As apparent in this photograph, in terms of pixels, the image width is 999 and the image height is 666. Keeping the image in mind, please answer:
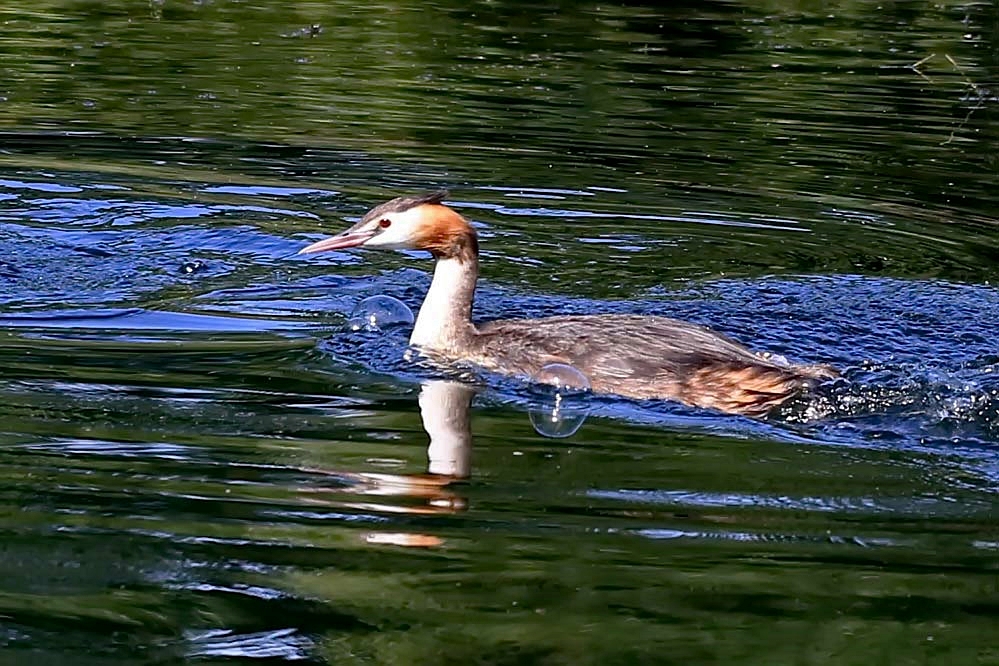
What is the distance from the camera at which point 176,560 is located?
5777 mm

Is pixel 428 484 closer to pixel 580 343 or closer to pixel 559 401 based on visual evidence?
pixel 559 401

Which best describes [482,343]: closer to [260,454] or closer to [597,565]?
[260,454]

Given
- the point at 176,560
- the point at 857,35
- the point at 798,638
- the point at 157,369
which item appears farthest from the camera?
the point at 857,35

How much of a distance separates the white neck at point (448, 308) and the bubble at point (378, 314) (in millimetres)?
283

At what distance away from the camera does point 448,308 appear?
9055mm

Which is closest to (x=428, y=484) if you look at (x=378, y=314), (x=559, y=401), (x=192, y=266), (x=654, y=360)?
(x=559, y=401)

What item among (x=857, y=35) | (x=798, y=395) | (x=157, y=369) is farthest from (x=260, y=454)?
(x=857, y=35)

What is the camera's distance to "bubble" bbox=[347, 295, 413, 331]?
9.38 meters

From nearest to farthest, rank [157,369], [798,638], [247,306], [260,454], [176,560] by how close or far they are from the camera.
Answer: [798,638], [176,560], [260,454], [157,369], [247,306]

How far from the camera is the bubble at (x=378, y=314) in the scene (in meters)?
9.38

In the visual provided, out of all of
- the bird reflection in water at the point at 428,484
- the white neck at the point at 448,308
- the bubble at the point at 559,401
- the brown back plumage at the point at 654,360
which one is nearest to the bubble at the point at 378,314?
the white neck at the point at 448,308

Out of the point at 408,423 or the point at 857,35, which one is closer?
the point at 408,423

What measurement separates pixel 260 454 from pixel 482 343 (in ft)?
7.19

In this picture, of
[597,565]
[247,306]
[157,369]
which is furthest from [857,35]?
[597,565]
